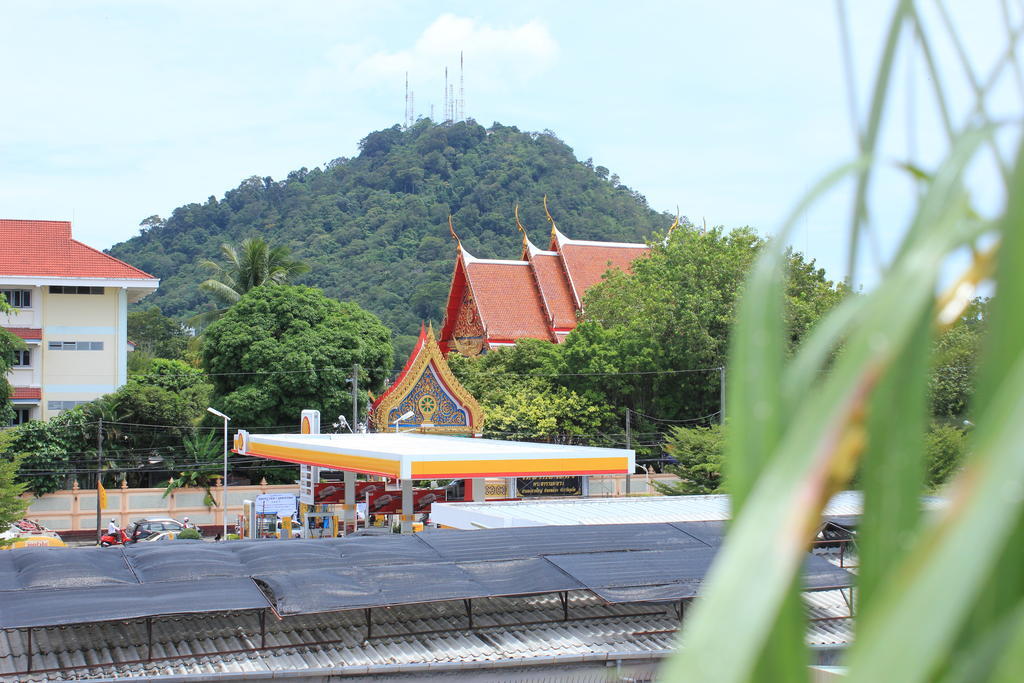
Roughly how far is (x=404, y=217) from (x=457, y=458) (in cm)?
6646

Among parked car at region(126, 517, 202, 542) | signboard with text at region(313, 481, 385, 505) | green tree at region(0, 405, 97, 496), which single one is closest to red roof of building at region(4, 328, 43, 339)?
green tree at region(0, 405, 97, 496)

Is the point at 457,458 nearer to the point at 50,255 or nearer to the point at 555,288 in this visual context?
the point at 555,288

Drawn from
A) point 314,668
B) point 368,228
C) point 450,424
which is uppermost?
point 368,228

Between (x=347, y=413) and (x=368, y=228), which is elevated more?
(x=368, y=228)

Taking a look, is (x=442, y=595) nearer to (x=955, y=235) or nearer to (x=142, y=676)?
(x=142, y=676)

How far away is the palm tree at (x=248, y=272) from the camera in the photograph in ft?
134

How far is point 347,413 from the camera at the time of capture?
3500 cm

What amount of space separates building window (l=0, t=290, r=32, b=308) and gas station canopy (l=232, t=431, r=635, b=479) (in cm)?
2025

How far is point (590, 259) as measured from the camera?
140 feet

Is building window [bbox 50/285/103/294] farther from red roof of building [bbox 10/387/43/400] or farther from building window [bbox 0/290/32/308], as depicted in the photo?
red roof of building [bbox 10/387/43/400]

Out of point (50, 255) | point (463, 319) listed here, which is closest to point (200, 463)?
point (50, 255)

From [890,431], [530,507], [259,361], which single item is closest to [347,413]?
[259,361]

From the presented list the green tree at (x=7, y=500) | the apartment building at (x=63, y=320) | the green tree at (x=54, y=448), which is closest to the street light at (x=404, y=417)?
the green tree at (x=7, y=500)

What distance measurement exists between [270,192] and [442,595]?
88458 millimetres
